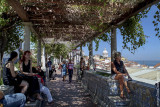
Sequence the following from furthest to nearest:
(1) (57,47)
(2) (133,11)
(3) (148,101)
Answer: (1) (57,47)
(2) (133,11)
(3) (148,101)

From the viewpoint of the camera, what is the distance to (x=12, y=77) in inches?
147

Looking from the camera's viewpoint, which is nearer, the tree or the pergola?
the pergola

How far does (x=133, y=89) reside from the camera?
3.42 metres

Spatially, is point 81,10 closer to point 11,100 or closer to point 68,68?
point 11,100

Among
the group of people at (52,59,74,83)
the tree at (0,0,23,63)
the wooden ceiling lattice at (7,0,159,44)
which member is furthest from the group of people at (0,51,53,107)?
the group of people at (52,59,74,83)

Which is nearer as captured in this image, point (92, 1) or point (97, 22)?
point (92, 1)

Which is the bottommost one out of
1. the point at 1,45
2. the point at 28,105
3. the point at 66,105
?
the point at 66,105

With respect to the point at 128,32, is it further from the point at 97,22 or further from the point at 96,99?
the point at 96,99

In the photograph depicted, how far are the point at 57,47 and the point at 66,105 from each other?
22.8 metres

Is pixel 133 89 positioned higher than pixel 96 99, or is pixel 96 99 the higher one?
pixel 133 89

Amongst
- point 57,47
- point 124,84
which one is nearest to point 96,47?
point 124,84

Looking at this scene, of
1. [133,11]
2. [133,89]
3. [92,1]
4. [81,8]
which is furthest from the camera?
[81,8]

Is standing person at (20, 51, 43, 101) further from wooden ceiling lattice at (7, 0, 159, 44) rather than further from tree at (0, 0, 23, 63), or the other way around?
tree at (0, 0, 23, 63)

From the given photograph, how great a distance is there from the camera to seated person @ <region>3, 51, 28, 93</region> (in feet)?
12.1
